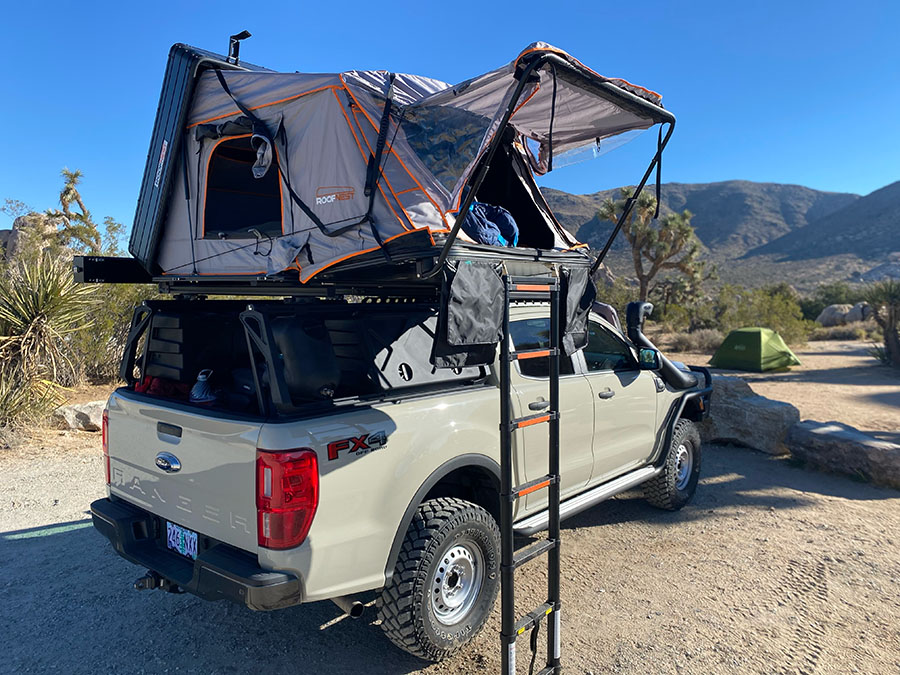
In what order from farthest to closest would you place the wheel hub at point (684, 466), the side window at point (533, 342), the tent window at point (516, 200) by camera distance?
the wheel hub at point (684, 466) < the tent window at point (516, 200) < the side window at point (533, 342)

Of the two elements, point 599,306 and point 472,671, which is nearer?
point 472,671

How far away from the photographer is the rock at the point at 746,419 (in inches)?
296

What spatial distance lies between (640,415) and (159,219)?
4061mm

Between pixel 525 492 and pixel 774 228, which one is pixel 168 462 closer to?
pixel 525 492

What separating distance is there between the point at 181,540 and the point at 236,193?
253 centimetres

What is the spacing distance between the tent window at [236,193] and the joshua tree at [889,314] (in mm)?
18148

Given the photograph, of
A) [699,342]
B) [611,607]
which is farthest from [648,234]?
[611,607]

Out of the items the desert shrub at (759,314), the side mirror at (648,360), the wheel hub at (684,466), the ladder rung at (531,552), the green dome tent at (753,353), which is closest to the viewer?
the ladder rung at (531,552)

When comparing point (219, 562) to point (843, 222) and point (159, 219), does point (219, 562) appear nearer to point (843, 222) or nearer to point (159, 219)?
point (159, 219)

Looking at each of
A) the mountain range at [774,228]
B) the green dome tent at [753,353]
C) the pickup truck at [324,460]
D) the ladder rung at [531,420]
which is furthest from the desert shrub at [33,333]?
the mountain range at [774,228]

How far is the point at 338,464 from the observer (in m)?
2.74

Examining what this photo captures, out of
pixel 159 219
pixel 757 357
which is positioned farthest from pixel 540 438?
pixel 757 357

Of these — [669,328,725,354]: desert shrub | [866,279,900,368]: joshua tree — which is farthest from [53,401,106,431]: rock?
[866,279,900,368]: joshua tree

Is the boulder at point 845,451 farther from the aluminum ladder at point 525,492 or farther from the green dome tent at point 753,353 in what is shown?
the green dome tent at point 753,353
